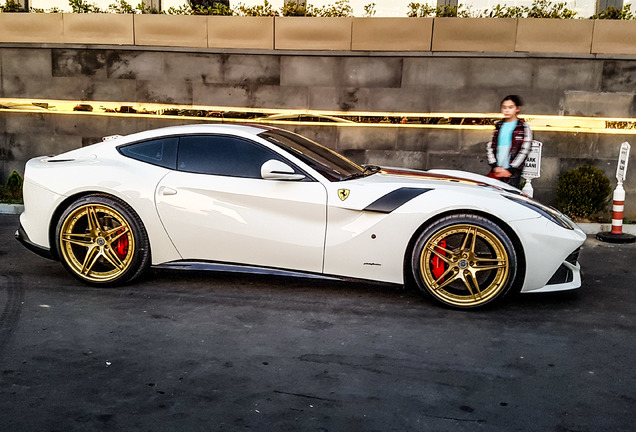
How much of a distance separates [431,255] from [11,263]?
14.1 feet

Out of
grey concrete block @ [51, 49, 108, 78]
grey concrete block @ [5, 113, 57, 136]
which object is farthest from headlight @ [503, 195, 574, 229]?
grey concrete block @ [5, 113, 57, 136]

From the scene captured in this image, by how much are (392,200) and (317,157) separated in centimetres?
96

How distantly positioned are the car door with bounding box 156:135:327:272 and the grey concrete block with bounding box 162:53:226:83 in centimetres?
568

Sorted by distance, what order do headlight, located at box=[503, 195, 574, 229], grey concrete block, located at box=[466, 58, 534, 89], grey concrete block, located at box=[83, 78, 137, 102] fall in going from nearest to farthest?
headlight, located at box=[503, 195, 574, 229] → grey concrete block, located at box=[466, 58, 534, 89] → grey concrete block, located at box=[83, 78, 137, 102]

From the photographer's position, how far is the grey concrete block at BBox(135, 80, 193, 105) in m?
11.7

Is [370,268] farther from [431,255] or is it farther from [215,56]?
[215,56]

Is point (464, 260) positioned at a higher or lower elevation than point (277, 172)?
lower

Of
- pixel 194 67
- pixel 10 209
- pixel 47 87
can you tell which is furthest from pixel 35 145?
pixel 194 67

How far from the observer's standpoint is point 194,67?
38.3ft

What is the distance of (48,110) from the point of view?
1200 cm

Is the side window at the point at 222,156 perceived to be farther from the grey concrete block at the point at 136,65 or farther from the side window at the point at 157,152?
the grey concrete block at the point at 136,65

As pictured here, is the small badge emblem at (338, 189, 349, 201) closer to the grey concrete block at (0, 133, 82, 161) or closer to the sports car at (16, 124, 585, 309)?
the sports car at (16, 124, 585, 309)

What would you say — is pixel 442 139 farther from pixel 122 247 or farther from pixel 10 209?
pixel 10 209

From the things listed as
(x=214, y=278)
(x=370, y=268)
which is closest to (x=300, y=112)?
(x=214, y=278)
